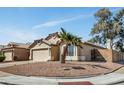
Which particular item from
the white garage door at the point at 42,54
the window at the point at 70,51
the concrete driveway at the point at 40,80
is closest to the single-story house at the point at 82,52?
the window at the point at 70,51

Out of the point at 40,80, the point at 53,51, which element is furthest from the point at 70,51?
the point at 40,80

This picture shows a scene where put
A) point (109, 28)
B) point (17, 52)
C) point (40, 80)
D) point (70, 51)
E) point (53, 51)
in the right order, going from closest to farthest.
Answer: point (40, 80) < point (17, 52) < point (53, 51) < point (70, 51) < point (109, 28)

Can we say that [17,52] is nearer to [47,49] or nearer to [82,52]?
[47,49]

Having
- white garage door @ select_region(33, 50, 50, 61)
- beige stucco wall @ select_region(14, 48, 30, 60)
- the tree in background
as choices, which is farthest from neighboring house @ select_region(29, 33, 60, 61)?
the tree in background

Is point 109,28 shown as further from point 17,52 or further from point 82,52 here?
point 17,52

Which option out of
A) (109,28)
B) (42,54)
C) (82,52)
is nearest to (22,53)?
(42,54)

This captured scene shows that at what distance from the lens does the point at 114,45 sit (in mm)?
26188

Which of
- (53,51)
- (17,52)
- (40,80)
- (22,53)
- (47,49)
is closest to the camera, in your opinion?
(40,80)

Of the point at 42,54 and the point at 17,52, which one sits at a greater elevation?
the point at 17,52

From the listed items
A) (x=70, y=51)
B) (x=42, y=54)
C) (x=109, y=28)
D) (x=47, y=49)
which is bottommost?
(x=42, y=54)

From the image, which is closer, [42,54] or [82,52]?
[42,54]

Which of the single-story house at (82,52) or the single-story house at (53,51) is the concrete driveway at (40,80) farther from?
the single-story house at (82,52)
